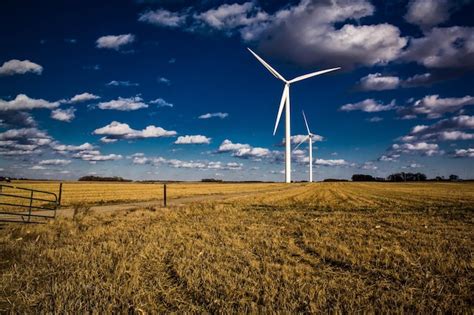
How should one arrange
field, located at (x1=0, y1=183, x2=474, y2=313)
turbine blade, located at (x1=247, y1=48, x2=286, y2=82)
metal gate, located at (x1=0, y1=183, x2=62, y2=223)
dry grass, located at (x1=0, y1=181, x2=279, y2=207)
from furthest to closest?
turbine blade, located at (x1=247, y1=48, x2=286, y2=82), dry grass, located at (x1=0, y1=181, x2=279, y2=207), metal gate, located at (x1=0, y1=183, x2=62, y2=223), field, located at (x1=0, y1=183, x2=474, y2=313)

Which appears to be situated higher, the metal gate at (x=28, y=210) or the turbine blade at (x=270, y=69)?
the turbine blade at (x=270, y=69)

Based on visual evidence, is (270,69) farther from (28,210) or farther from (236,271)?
(236,271)

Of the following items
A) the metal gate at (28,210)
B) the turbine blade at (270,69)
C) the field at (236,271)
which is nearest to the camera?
the field at (236,271)

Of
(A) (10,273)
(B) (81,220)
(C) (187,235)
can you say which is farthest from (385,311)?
(B) (81,220)

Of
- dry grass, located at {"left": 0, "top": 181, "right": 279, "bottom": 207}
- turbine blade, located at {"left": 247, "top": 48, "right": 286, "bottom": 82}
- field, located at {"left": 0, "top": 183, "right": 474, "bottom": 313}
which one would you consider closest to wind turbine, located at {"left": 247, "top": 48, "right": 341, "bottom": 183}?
turbine blade, located at {"left": 247, "top": 48, "right": 286, "bottom": 82}

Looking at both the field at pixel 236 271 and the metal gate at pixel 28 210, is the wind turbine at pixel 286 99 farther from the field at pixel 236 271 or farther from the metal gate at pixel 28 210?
the field at pixel 236 271

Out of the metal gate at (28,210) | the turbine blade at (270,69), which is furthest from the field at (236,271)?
the turbine blade at (270,69)

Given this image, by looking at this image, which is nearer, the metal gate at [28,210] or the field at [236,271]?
the field at [236,271]

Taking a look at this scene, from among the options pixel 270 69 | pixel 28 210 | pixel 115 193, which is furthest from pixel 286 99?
pixel 28 210

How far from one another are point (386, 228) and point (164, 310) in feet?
38.6

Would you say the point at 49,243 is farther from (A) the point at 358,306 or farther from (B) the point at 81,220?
(A) the point at 358,306

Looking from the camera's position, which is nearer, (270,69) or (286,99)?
(270,69)

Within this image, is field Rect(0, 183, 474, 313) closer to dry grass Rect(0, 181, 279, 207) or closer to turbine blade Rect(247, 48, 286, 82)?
dry grass Rect(0, 181, 279, 207)

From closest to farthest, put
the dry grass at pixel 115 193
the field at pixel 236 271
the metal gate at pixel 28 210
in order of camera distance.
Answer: the field at pixel 236 271 → the metal gate at pixel 28 210 → the dry grass at pixel 115 193
